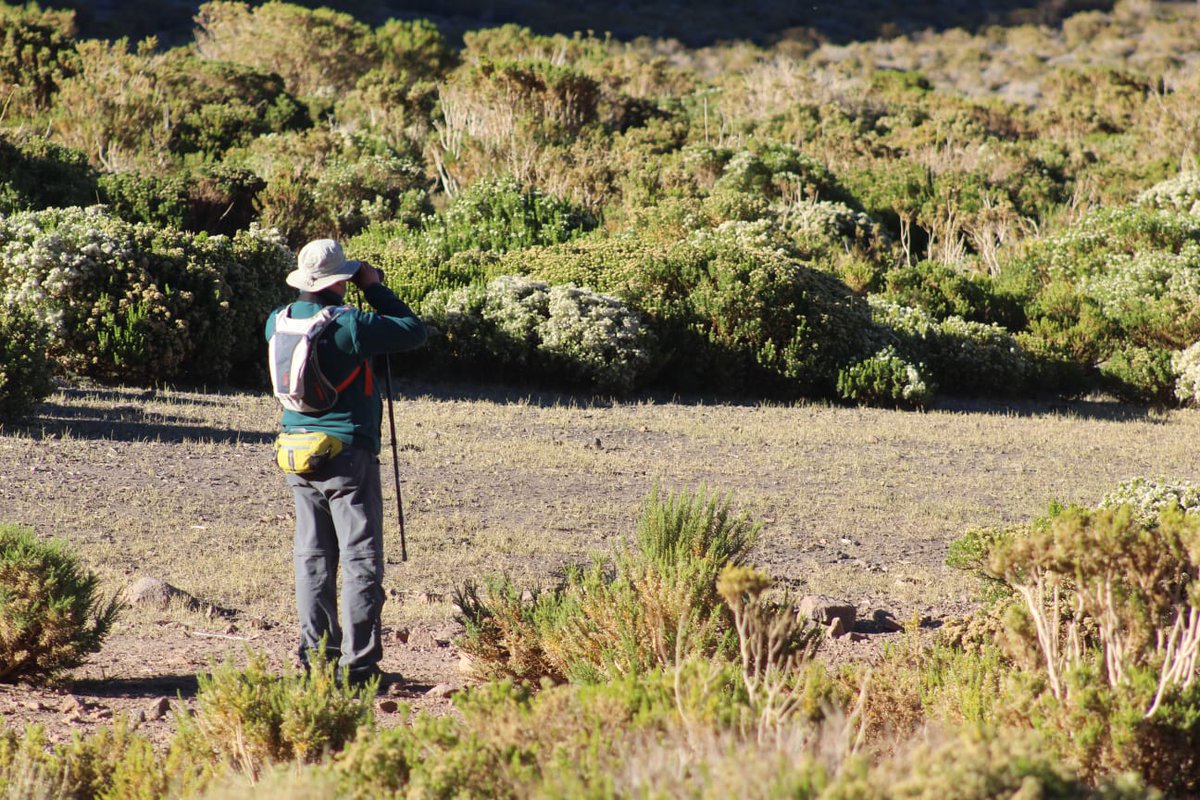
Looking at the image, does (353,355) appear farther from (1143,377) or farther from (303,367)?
(1143,377)

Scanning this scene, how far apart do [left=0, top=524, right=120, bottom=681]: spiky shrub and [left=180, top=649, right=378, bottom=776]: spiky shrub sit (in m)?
1.22

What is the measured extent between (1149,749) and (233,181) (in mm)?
16089

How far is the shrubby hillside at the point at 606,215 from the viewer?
12.8m

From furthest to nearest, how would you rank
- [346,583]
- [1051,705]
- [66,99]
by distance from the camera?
[66,99]
[346,583]
[1051,705]

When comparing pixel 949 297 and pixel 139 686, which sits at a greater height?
pixel 949 297

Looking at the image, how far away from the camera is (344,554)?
16.3ft

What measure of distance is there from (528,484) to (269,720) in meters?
5.34

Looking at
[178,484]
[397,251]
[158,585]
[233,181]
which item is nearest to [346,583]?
[158,585]

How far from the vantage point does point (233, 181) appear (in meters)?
17.9

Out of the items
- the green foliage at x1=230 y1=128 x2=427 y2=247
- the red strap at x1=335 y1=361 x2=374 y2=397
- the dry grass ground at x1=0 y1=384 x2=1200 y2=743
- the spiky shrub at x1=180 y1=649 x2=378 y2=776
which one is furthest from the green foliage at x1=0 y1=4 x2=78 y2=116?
the spiky shrub at x1=180 y1=649 x2=378 y2=776

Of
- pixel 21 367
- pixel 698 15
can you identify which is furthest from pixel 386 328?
pixel 698 15

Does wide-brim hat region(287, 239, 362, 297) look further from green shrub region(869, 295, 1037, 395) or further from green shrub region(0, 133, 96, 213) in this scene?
green shrub region(0, 133, 96, 213)

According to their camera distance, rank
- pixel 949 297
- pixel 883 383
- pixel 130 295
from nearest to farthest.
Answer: pixel 130 295 → pixel 883 383 → pixel 949 297

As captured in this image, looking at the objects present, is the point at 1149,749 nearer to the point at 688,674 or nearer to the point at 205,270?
the point at 688,674
